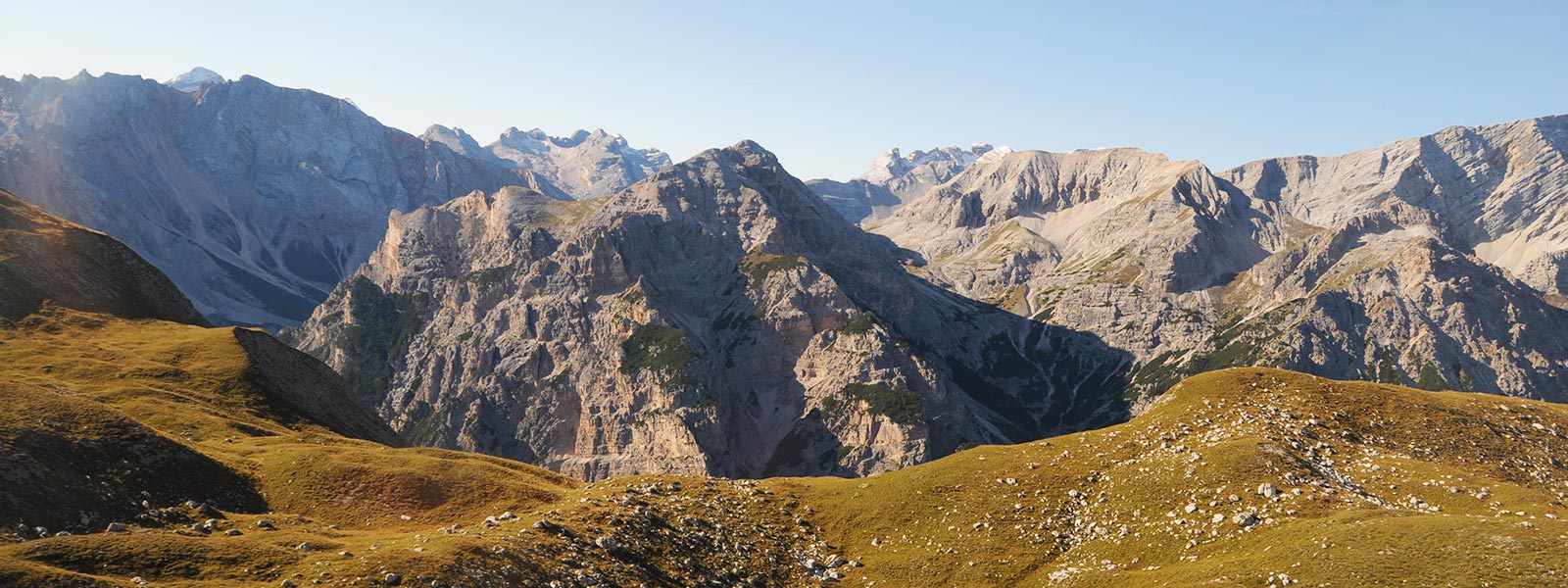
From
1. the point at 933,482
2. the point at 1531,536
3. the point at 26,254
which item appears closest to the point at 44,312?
the point at 26,254

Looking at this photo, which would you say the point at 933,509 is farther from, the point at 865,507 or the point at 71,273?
the point at 71,273

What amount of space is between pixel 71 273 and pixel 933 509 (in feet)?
450

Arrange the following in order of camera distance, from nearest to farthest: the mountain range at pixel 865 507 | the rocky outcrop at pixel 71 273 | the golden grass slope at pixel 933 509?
the golden grass slope at pixel 933 509 → the mountain range at pixel 865 507 → the rocky outcrop at pixel 71 273

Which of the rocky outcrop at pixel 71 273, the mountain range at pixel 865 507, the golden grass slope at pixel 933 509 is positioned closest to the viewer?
the golden grass slope at pixel 933 509

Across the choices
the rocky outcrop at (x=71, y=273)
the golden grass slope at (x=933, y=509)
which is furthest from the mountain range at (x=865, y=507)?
the rocky outcrop at (x=71, y=273)

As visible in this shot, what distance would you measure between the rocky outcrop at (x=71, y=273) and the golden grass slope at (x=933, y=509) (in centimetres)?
4625

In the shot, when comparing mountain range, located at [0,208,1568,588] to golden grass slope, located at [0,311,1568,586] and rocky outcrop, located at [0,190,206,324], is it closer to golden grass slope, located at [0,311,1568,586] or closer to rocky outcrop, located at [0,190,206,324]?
golden grass slope, located at [0,311,1568,586]

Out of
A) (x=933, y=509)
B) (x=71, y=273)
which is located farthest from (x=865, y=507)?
(x=71, y=273)

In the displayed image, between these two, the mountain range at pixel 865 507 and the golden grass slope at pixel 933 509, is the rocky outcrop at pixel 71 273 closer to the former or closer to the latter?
the mountain range at pixel 865 507

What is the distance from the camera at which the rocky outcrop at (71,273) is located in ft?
434

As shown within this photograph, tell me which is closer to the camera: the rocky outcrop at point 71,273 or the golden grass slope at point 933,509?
the golden grass slope at point 933,509

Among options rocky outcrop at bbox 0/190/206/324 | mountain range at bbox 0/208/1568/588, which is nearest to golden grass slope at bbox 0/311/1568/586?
mountain range at bbox 0/208/1568/588

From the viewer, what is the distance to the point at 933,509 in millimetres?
81125

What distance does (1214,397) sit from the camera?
8975 centimetres
